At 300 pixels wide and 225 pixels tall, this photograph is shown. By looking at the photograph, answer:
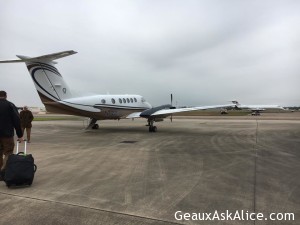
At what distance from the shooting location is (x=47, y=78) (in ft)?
57.7

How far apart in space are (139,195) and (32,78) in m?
14.5

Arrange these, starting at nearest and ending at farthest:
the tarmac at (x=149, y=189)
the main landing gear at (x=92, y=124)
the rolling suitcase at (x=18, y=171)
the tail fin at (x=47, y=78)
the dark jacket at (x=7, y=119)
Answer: the tarmac at (x=149, y=189), the rolling suitcase at (x=18, y=171), the dark jacket at (x=7, y=119), the tail fin at (x=47, y=78), the main landing gear at (x=92, y=124)

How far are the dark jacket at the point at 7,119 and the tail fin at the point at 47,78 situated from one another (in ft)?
33.7

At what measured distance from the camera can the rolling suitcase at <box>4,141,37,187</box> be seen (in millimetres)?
5840

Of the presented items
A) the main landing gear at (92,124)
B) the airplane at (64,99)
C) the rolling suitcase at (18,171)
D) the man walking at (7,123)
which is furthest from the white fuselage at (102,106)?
the rolling suitcase at (18,171)

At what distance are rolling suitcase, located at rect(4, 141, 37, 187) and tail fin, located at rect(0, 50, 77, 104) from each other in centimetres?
1143

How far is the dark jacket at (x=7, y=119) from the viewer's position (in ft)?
21.4

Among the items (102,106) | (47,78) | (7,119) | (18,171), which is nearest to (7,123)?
(7,119)

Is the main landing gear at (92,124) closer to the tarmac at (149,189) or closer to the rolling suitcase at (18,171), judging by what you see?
the tarmac at (149,189)

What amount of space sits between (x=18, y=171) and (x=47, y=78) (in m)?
12.9

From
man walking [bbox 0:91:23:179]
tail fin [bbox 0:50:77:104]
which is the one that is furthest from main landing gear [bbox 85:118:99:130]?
man walking [bbox 0:91:23:179]

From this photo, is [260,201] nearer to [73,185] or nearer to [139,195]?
[139,195]

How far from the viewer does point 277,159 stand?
30.6ft

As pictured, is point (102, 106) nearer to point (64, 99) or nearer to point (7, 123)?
point (64, 99)
